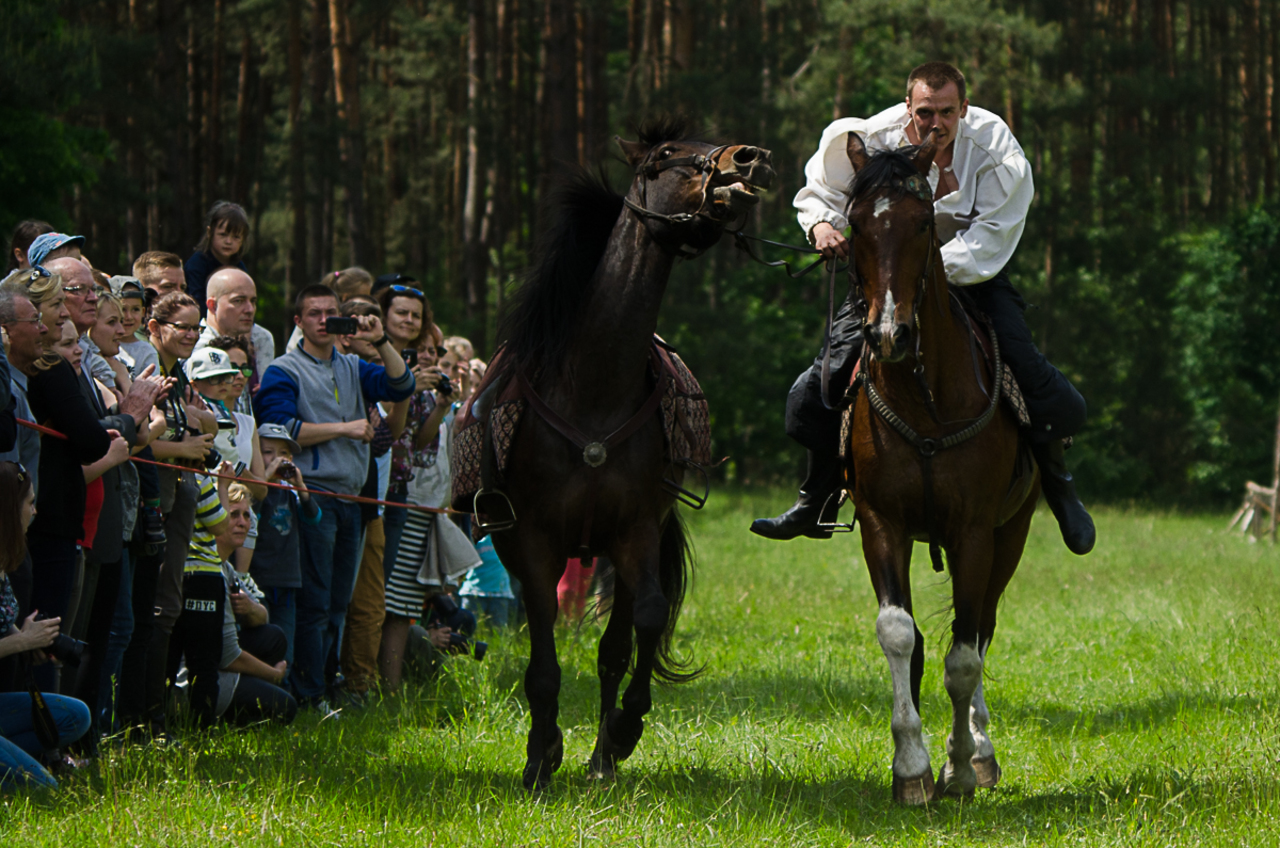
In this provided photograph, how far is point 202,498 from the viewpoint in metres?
6.69

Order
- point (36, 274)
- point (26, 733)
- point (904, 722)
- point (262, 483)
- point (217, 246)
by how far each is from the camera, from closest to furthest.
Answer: point (26, 733)
point (36, 274)
point (904, 722)
point (262, 483)
point (217, 246)

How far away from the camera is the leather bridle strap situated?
5.60 meters

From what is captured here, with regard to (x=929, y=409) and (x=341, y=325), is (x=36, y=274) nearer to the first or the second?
(x=341, y=325)

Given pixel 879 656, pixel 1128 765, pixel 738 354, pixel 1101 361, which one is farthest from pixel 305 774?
pixel 1101 361

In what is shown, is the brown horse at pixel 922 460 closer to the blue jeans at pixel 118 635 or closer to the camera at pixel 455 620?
the blue jeans at pixel 118 635

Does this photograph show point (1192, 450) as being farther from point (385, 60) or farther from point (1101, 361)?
point (385, 60)

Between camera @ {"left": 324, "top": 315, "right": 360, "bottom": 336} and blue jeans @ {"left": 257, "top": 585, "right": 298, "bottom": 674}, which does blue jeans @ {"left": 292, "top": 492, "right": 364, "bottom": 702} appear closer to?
blue jeans @ {"left": 257, "top": 585, "right": 298, "bottom": 674}

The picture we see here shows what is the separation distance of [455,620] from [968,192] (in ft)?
16.8

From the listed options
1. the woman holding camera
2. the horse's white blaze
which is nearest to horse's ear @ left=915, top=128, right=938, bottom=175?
the horse's white blaze

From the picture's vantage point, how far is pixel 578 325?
5.81m

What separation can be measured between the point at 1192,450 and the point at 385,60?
24425 millimetres

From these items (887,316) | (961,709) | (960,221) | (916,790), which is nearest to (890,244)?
(887,316)

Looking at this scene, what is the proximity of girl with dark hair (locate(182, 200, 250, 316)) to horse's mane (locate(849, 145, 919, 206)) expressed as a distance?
450cm

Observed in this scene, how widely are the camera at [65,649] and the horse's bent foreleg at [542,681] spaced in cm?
177
